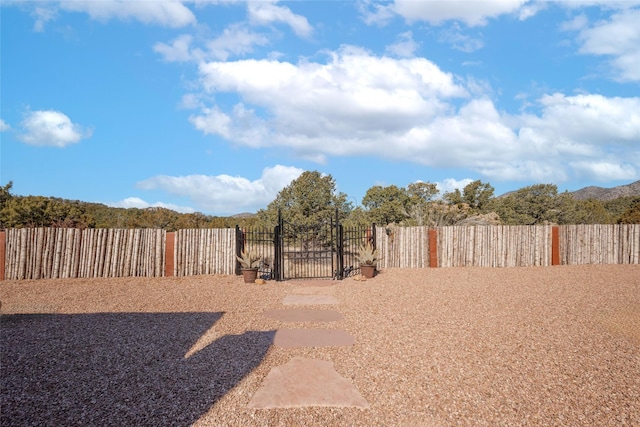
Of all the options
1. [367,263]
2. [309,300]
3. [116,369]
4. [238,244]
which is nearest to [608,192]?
[367,263]

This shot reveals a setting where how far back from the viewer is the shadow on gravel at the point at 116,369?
348 cm

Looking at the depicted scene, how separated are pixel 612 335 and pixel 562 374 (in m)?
2.24

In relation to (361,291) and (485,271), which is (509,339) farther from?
(485,271)

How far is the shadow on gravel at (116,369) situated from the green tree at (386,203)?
23398mm

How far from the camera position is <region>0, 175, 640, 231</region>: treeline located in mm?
19370

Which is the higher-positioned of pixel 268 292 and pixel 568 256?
pixel 568 256

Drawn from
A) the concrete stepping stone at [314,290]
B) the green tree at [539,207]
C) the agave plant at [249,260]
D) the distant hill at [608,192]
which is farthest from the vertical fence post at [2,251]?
the distant hill at [608,192]

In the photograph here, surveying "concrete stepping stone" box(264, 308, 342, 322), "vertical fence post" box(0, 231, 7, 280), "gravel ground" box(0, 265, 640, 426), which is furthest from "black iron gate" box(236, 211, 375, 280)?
"vertical fence post" box(0, 231, 7, 280)

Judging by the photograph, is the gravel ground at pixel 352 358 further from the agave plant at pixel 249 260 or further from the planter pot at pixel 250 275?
the agave plant at pixel 249 260

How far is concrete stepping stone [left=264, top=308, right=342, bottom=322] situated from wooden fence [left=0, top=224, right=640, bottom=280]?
17.0 ft

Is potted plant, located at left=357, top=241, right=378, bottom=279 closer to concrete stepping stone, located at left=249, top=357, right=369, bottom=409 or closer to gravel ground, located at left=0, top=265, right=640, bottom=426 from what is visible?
gravel ground, located at left=0, top=265, right=640, bottom=426

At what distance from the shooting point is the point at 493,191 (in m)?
34.9

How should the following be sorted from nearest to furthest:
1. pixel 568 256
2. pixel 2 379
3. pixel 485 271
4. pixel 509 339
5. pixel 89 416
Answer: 1. pixel 89 416
2. pixel 2 379
3. pixel 509 339
4. pixel 485 271
5. pixel 568 256

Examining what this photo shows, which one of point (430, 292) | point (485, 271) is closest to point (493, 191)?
point (485, 271)
